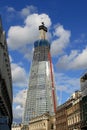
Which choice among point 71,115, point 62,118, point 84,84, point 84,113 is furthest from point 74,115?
point 62,118

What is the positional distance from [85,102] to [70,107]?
31.1m

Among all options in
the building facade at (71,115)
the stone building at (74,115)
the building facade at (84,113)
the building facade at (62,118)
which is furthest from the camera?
the building facade at (62,118)

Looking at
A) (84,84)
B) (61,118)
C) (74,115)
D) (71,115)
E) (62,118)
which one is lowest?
(74,115)

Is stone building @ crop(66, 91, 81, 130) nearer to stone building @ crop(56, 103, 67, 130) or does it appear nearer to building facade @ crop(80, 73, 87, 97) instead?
stone building @ crop(56, 103, 67, 130)

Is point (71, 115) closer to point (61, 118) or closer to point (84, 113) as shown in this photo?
point (61, 118)

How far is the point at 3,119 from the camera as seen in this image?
96.9 m

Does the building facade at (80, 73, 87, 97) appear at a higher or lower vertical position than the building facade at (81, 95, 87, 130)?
higher

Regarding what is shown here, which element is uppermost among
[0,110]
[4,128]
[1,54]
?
[1,54]

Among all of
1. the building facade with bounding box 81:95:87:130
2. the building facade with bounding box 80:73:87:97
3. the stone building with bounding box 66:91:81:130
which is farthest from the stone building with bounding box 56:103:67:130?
the building facade with bounding box 81:95:87:130

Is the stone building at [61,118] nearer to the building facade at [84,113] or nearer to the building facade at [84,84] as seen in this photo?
the building facade at [84,84]

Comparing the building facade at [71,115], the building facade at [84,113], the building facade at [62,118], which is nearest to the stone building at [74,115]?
the building facade at [71,115]

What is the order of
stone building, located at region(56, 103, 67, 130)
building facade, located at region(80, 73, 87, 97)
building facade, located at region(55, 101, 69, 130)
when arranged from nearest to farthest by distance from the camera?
building facade, located at region(80, 73, 87, 97) → building facade, located at region(55, 101, 69, 130) → stone building, located at region(56, 103, 67, 130)

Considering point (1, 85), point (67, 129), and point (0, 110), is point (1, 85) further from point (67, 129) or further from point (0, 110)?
point (67, 129)

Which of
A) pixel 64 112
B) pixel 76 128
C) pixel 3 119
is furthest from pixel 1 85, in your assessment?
pixel 64 112
